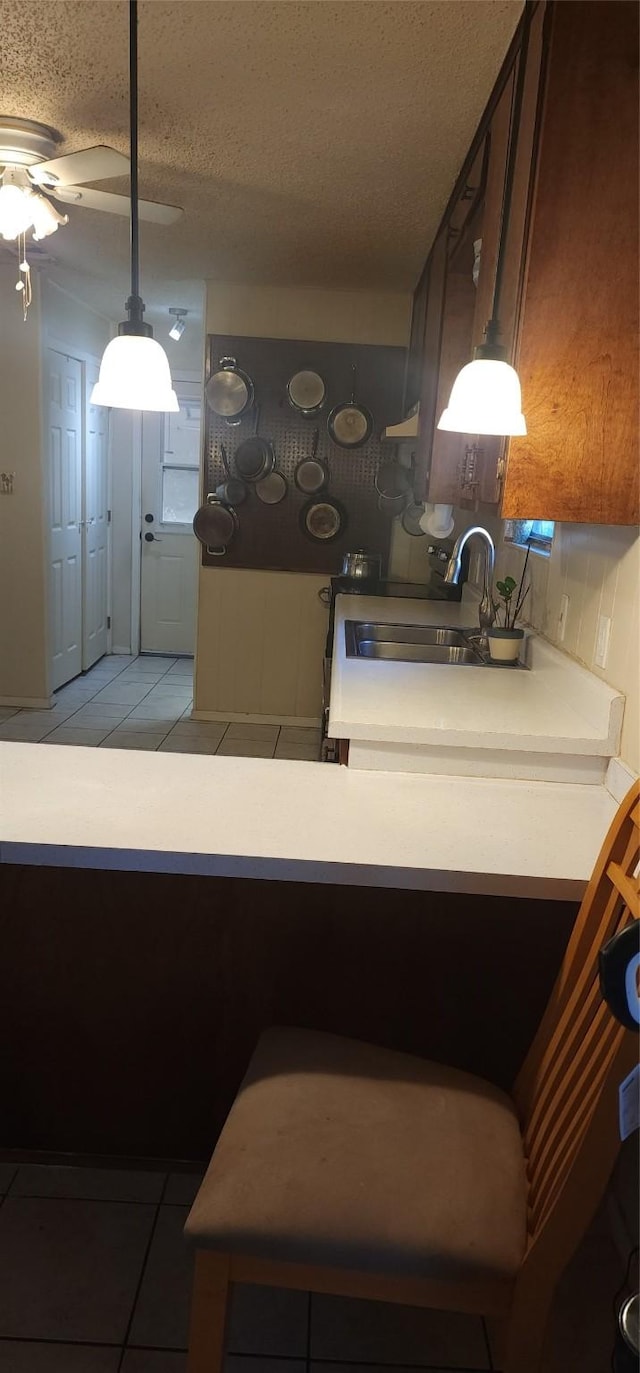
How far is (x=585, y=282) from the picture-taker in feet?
5.18

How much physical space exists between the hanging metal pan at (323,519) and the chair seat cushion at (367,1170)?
3809 millimetres

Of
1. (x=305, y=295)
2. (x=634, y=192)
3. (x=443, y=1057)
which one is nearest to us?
(x=634, y=192)

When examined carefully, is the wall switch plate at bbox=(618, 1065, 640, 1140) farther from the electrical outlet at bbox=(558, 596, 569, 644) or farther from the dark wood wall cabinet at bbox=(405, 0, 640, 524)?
the electrical outlet at bbox=(558, 596, 569, 644)

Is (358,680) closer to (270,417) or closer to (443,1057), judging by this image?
(443,1057)

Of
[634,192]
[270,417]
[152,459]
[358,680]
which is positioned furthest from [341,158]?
[152,459]

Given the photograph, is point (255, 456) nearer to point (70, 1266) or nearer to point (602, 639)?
point (602, 639)

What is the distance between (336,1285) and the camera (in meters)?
1.06

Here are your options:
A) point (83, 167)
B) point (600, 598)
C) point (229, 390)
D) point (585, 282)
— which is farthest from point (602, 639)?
point (229, 390)

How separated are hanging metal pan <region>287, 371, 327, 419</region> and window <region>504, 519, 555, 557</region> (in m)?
1.93

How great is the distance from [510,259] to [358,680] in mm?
989

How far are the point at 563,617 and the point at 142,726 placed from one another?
3.06 meters

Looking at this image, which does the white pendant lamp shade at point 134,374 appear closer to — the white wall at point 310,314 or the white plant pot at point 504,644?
the white plant pot at point 504,644

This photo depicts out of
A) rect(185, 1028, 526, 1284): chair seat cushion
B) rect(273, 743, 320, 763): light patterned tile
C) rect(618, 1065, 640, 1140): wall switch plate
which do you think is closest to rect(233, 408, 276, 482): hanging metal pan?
rect(273, 743, 320, 763): light patterned tile

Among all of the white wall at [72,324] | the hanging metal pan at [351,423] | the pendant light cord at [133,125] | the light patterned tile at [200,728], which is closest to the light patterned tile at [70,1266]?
the pendant light cord at [133,125]
